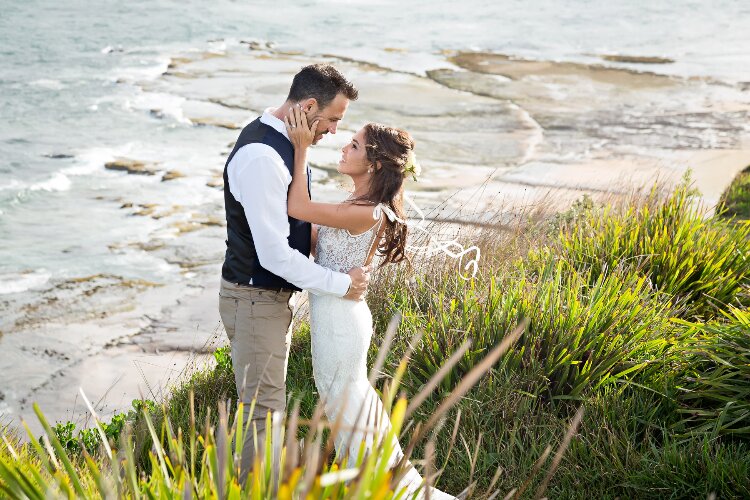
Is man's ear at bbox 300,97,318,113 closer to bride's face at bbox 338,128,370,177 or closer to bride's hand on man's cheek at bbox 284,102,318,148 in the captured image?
bride's hand on man's cheek at bbox 284,102,318,148

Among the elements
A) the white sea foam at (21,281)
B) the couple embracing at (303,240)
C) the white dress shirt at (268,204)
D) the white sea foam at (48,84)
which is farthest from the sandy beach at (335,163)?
the white sea foam at (48,84)

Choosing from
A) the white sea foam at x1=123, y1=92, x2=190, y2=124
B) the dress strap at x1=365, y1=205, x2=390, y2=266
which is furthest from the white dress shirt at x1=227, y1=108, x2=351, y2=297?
the white sea foam at x1=123, y1=92, x2=190, y2=124

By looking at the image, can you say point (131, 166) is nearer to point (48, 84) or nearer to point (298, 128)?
point (48, 84)

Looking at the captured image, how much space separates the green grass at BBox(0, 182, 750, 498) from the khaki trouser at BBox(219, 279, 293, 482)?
6.8 inches

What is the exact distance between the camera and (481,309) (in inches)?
204

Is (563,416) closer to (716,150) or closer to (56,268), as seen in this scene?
(56,268)

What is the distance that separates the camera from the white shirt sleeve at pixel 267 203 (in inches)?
157

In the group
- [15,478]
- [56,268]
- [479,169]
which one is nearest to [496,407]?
[15,478]

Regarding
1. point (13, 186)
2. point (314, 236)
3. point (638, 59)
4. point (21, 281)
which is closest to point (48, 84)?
point (13, 186)

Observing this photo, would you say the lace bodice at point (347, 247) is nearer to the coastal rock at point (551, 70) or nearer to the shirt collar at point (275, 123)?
the shirt collar at point (275, 123)

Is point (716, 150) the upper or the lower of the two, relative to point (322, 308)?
lower

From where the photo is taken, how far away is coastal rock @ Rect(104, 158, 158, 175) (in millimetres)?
13070

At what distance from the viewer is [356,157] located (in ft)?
14.0

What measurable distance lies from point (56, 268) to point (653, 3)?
3416 cm
